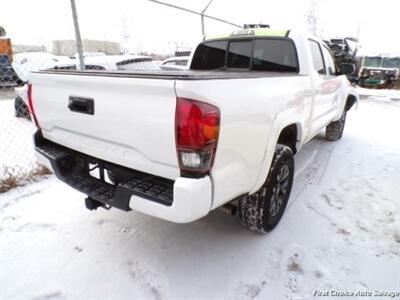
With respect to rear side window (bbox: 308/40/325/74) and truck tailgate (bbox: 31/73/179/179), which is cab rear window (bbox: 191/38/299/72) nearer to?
rear side window (bbox: 308/40/325/74)

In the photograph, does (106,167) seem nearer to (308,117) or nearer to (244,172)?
(244,172)

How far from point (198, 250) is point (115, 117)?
1373 millimetres

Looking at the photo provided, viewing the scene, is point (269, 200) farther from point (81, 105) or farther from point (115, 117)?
point (81, 105)

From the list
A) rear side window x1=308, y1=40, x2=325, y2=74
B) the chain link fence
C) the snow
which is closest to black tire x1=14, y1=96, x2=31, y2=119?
the chain link fence

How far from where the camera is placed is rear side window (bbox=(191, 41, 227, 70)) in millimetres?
3980

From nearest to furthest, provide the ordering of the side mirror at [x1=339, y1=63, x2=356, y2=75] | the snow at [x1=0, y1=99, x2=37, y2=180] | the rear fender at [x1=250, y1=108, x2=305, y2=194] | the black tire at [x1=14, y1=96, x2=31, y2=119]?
the rear fender at [x1=250, y1=108, x2=305, y2=194]
the snow at [x1=0, y1=99, x2=37, y2=180]
the side mirror at [x1=339, y1=63, x2=356, y2=75]
the black tire at [x1=14, y1=96, x2=31, y2=119]

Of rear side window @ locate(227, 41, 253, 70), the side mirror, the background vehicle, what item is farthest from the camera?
the background vehicle

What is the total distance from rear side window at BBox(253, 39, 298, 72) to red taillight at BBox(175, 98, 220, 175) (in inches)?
81.1

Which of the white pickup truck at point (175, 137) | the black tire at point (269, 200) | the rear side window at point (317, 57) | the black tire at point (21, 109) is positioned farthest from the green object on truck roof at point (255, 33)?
the black tire at point (21, 109)

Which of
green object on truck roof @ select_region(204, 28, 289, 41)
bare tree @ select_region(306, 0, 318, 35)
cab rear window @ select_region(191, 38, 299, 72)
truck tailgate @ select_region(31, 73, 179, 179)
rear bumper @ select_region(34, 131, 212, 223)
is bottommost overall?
rear bumper @ select_region(34, 131, 212, 223)

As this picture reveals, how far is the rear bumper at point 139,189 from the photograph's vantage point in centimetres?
167

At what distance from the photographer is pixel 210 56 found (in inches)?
163

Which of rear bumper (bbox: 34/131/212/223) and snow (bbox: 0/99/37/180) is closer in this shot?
rear bumper (bbox: 34/131/212/223)

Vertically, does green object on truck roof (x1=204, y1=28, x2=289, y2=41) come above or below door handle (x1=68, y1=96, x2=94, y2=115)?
above
